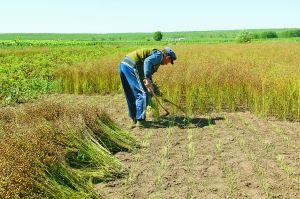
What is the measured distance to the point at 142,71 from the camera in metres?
7.41

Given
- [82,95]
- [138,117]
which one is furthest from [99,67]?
[138,117]

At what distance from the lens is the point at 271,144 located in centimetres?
618

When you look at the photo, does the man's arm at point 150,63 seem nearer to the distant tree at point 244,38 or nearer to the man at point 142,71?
the man at point 142,71

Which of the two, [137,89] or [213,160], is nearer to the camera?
[213,160]

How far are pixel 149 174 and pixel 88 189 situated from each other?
97cm

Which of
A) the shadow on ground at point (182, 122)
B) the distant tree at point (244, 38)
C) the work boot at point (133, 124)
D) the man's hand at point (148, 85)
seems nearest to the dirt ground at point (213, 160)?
the shadow on ground at point (182, 122)

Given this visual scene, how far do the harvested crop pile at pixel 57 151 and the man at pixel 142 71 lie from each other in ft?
3.25

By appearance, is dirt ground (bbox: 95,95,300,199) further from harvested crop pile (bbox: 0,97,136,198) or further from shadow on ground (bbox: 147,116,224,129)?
harvested crop pile (bbox: 0,97,136,198)

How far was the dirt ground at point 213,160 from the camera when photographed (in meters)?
4.50

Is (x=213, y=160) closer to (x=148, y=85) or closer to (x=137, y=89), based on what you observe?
(x=148, y=85)

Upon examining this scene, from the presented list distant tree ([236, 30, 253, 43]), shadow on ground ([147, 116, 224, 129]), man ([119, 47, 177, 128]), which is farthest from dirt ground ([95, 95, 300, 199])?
distant tree ([236, 30, 253, 43])

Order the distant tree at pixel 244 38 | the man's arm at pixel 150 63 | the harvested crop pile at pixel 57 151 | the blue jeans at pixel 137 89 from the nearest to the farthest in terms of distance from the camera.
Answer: the harvested crop pile at pixel 57 151, the man's arm at pixel 150 63, the blue jeans at pixel 137 89, the distant tree at pixel 244 38

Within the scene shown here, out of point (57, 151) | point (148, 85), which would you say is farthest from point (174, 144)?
point (57, 151)

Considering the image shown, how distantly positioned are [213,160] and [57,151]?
216cm
